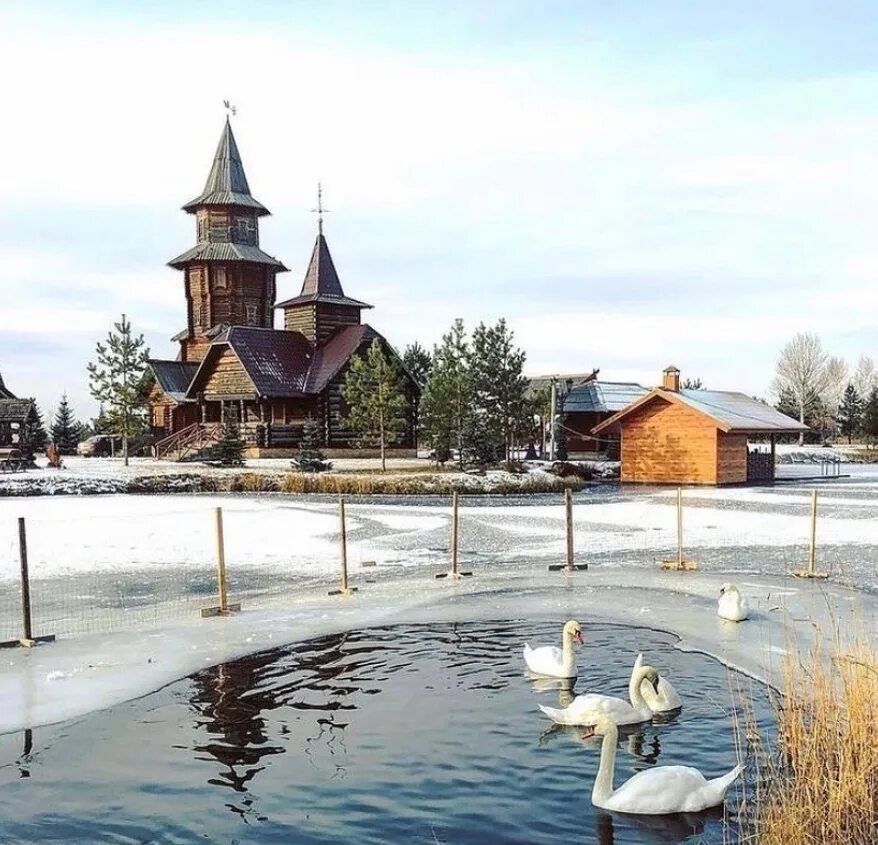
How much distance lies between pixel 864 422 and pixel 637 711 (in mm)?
62276

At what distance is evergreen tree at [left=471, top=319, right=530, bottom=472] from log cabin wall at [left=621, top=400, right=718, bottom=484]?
17.5 feet

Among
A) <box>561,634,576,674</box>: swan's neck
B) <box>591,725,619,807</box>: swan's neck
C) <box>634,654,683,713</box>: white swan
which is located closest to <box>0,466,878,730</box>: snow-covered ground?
<box>634,654,683,713</box>: white swan

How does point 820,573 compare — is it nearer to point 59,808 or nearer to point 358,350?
point 59,808

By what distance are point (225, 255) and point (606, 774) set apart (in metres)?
49.7

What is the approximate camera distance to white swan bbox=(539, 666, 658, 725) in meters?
7.41

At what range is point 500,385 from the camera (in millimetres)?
43000

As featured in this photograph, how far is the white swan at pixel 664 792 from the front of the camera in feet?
19.2

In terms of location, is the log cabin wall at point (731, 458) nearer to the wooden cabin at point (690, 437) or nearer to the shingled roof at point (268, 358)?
the wooden cabin at point (690, 437)

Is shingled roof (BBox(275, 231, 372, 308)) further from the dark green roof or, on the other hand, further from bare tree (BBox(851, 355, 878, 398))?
bare tree (BBox(851, 355, 878, 398))

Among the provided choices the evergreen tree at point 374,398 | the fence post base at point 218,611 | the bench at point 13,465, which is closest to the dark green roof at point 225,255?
the evergreen tree at point 374,398

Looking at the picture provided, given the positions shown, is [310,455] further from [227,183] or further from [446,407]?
[227,183]

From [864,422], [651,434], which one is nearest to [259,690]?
[651,434]

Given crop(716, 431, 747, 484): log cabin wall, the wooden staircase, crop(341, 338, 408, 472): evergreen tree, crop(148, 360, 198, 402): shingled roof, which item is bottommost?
crop(716, 431, 747, 484): log cabin wall

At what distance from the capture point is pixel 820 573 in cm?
1342
